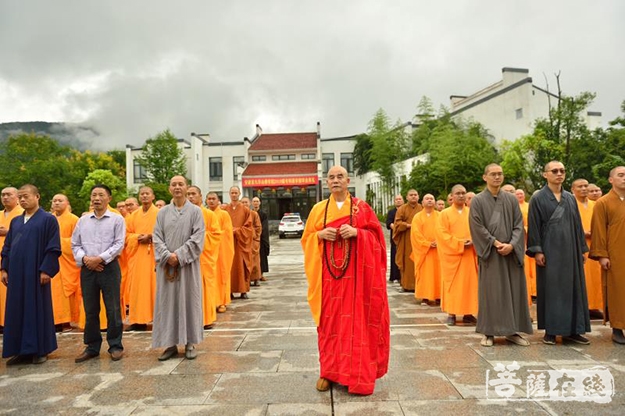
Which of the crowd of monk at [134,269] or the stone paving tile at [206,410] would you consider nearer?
the stone paving tile at [206,410]

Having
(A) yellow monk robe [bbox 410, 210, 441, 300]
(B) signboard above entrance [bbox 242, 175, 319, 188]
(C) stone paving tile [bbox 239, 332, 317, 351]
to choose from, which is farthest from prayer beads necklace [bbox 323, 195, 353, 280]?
(B) signboard above entrance [bbox 242, 175, 319, 188]

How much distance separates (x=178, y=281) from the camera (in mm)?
4684

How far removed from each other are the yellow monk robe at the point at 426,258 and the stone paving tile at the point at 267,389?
3.78m

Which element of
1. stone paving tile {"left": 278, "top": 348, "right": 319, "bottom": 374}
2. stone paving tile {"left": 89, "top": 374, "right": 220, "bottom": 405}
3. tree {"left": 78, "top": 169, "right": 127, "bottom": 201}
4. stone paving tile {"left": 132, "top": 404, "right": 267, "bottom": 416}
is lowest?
stone paving tile {"left": 89, "top": 374, "right": 220, "bottom": 405}

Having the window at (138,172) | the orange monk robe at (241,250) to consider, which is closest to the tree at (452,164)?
the orange monk robe at (241,250)

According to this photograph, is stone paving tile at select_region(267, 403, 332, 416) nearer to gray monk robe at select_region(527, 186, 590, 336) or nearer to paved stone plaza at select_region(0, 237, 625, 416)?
paved stone plaza at select_region(0, 237, 625, 416)

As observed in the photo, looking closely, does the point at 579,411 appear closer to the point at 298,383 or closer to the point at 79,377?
the point at 298,383

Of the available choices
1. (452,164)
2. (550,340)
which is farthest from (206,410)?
(452,164)

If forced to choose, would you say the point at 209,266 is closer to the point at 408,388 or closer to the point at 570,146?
the point at 408,388

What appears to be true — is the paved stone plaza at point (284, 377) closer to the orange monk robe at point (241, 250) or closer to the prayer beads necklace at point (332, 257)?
the prayer beads necklace at point (332, 257)

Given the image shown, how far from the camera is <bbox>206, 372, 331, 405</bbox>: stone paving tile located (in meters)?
3.45

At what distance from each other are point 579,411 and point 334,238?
6.78 feet

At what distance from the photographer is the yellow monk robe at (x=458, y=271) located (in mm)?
5773

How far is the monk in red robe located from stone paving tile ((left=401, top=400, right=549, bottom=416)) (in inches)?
15.0
